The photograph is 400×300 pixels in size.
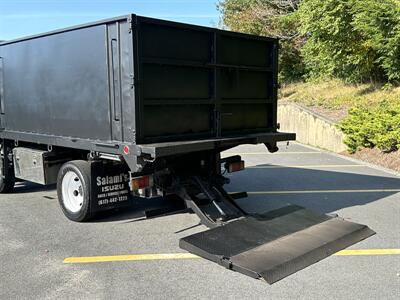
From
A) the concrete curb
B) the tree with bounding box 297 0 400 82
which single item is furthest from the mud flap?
the tree with bounding box 297 0 400 82

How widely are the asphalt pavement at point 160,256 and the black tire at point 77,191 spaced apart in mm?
147

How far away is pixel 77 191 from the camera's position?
6766 millimetres

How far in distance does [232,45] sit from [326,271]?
11.1 feet

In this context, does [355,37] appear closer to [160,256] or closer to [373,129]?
[373,129]

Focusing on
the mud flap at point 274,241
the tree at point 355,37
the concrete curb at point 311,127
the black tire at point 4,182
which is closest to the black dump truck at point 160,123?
the mud flap at point 274,241

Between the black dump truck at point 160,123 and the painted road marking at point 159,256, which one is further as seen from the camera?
the black dump truck at point 160,123

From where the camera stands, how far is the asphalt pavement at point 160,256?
4375mm

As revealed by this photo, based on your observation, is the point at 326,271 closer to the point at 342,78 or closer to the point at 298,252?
the point at 298,252

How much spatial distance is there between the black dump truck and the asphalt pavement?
0.78ft

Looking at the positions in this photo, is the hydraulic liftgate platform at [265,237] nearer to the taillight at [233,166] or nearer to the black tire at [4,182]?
the taillight at [233,166]

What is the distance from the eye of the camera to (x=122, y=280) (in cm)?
462

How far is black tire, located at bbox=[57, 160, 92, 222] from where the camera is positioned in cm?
639

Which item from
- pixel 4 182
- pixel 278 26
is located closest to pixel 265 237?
pixel 4 182

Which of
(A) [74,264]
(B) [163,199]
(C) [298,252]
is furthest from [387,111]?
(A) [74,264]
